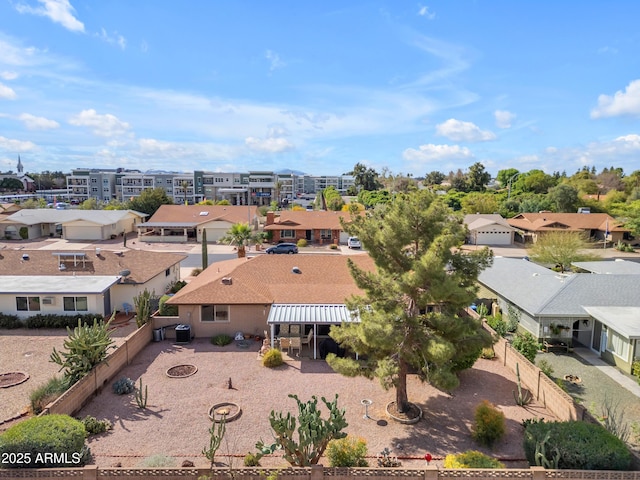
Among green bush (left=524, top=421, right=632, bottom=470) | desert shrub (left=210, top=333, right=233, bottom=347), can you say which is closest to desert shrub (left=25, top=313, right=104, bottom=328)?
desert shrub (left=210, top=333, right=233, bottom=347)

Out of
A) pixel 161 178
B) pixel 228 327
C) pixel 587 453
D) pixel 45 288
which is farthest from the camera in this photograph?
pixel 161 178

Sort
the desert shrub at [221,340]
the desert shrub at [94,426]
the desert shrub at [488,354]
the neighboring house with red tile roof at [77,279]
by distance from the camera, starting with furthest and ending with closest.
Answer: the neighboring house with red tile roof at [77,279] < the desert shrub at [221,340] < the desert shrub at [488,354] < the desert shrub at [94,426]

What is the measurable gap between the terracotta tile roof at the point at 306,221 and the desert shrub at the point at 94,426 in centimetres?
4316

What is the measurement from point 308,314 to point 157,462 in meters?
10.6

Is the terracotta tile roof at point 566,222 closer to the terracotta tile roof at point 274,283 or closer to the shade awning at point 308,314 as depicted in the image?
the terracotta tile roof at point 274,283

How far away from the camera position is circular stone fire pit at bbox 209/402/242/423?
603 inches

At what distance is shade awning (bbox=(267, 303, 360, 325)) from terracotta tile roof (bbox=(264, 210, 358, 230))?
110 ft

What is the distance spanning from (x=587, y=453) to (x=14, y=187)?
18019cm

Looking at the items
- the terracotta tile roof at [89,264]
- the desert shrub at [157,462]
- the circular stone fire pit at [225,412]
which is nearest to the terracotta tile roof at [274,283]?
the terracotta tile roof at [89,264]

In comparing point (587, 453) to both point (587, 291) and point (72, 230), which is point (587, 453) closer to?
point (587, 291)

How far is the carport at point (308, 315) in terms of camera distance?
820 inches

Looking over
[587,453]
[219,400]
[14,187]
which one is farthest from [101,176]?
[587,453]

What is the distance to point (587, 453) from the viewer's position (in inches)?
452

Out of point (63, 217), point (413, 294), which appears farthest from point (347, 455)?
point (63, 217)
